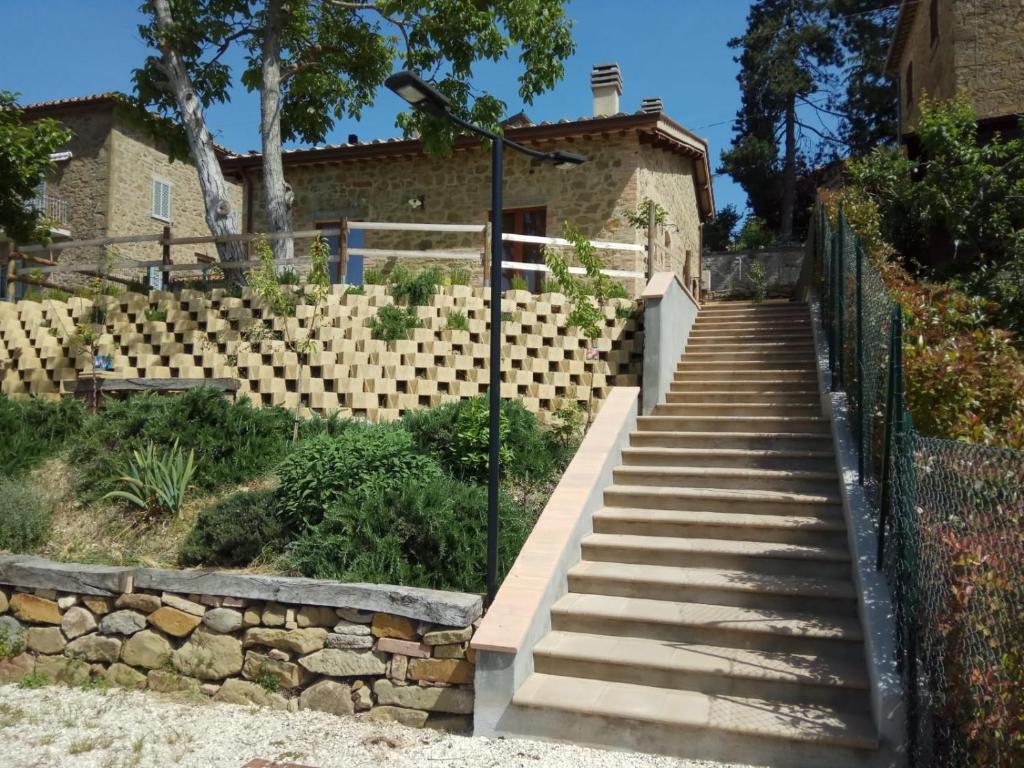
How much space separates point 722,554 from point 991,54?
1263cm

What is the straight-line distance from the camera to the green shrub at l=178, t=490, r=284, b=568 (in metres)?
5.73

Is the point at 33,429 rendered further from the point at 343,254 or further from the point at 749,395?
the point at 749,395

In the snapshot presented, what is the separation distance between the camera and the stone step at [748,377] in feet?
27.6

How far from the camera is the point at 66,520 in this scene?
665 centimetres

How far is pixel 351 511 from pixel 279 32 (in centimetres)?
862

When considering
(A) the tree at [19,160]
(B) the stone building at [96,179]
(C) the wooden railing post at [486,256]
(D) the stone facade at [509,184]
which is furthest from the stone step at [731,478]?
(B) the stone building at [96,179]

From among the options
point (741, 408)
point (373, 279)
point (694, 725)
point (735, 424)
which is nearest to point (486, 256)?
point (373, 279)

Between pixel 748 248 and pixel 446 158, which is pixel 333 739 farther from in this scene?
pixel 748 248

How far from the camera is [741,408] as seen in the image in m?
7.90

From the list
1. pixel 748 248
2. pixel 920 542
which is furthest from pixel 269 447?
pixel 748 248

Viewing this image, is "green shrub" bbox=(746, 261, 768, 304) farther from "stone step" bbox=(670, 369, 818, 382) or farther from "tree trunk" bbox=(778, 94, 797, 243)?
"stone step" bbox=(670, 369, 818, 382)

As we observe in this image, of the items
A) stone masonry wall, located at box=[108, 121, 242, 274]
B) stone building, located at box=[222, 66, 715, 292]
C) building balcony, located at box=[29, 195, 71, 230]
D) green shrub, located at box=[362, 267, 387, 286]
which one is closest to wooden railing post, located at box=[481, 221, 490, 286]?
green shrub, located at box=[362, 267, 387, 286]

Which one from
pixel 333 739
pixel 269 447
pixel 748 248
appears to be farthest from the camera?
pixel 748 248

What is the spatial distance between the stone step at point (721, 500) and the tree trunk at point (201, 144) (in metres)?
6.97
